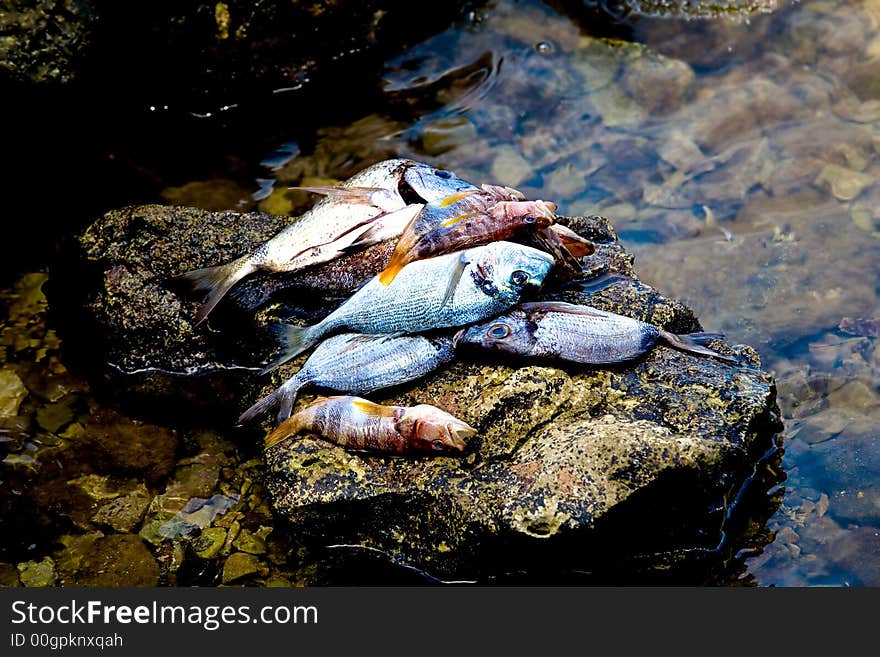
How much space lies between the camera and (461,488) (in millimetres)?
4363

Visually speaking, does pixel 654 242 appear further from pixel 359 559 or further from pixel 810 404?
pixel 359 559

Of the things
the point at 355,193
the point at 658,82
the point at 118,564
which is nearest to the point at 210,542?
the point at 118,564

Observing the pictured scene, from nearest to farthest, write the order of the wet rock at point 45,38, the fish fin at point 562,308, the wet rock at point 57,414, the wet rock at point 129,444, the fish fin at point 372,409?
the fish fin at point 372,409, the fish fin at point 562,308, the wet rock at point 129,444, the wet rock at point 57,414, the wet rock at point 45,38

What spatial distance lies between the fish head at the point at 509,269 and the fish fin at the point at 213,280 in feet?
5.11

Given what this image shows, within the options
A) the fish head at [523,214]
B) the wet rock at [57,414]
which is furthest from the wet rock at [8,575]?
the fish head at [523,214]

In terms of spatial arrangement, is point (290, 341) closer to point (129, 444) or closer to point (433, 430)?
point (433, 430)

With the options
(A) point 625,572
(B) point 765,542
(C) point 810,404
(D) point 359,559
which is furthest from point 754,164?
(D) point 359,559

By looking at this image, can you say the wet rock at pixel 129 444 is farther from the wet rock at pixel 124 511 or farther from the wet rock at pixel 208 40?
the wet rock at pixel 208 40

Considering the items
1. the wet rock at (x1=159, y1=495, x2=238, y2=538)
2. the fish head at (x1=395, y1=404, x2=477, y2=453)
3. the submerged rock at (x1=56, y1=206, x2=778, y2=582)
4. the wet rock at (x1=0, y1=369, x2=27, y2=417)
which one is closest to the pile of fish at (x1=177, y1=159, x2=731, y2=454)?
the fish head at (x1=395, y1=404, x2=477, y2=453)

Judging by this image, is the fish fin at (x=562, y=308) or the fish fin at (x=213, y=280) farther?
the fish fin at (x=213, y=280)

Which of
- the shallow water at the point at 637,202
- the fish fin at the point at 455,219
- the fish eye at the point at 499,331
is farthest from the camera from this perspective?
the shallow water at the point at 637,202

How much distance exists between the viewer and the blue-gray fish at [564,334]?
15.4 feet

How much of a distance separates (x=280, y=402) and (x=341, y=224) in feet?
3.89

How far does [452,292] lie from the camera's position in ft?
15.5
